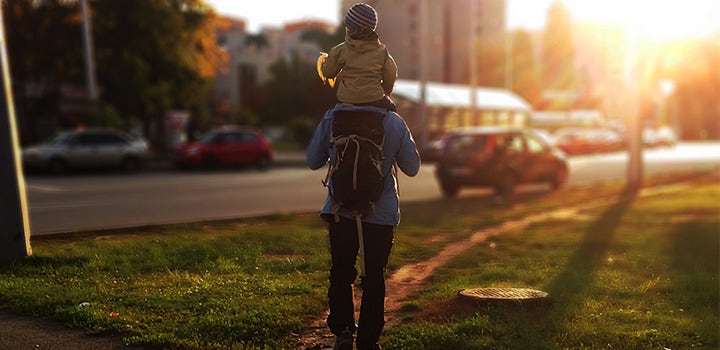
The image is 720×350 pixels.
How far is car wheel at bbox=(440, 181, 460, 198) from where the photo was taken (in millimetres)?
17906

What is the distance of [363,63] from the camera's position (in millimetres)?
4242

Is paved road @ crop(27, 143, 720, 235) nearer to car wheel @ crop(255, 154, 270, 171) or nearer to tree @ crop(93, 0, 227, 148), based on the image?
car wheel @ crop(255, 154, 270, 171)

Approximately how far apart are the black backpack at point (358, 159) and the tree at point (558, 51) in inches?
4388

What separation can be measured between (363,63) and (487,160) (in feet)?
44.4

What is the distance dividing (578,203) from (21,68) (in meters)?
28.7

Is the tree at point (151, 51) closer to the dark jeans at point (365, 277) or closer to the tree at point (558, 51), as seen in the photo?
the dark jeans at point (365, 277)

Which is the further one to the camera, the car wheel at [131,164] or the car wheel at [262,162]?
the car wheel at [262,162]

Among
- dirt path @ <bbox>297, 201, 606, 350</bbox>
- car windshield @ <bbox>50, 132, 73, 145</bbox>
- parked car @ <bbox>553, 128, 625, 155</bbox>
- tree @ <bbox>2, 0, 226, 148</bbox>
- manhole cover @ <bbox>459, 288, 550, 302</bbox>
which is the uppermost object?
tree @ <bbox>2, 0, 226, 148</bbox>

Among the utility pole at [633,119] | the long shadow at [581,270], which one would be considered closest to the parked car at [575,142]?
the utility pole at [633,119]

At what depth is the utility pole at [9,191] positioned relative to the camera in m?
6.57

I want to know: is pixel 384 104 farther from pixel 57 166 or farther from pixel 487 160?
pixel 57 166

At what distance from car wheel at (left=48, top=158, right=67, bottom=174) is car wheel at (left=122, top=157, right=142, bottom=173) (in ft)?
6.96

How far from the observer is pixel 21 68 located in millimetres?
36188

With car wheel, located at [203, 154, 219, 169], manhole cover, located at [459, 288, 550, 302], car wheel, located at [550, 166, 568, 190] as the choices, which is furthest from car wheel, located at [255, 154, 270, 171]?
manhole cover, located at [459, 288, 550, 302]
